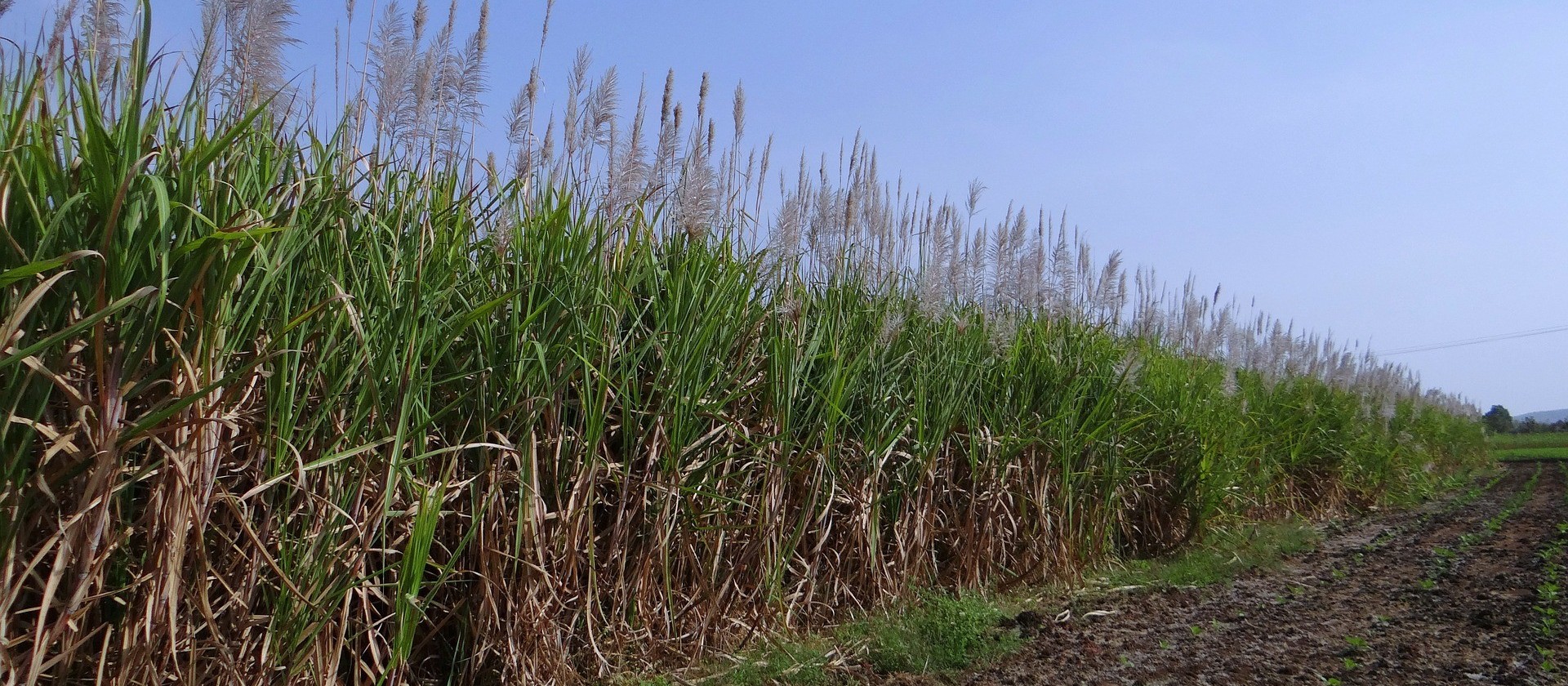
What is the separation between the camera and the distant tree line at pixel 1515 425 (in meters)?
28.7

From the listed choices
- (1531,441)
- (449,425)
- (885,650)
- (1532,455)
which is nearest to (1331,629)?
(885,650)

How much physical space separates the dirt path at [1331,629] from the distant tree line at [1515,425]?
29715 mm

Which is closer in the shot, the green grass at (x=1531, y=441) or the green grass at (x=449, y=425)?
the green grass at (x=449, y=425)

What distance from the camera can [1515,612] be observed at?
3.41 meters

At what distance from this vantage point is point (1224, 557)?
4.72 meters

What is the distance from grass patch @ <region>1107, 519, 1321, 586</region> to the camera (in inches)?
167

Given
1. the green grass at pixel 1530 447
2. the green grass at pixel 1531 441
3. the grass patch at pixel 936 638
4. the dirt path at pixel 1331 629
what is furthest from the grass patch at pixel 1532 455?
the grass patch at pixel 936 638

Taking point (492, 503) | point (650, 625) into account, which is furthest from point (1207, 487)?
point (492, 503)

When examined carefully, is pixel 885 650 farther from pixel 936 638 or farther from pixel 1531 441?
pixel 1531 441

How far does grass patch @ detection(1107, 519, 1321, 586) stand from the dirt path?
0.12 meters

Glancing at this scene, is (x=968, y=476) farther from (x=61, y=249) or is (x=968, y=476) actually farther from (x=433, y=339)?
(x=61, y=249)

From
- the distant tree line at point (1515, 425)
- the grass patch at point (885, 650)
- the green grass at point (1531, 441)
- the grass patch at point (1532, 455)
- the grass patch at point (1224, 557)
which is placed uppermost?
the distant tree line at point (1515, 425)

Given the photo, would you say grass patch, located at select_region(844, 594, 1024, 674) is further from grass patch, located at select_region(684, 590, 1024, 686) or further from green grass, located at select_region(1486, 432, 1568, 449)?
green grass, located at select_region(1486, 432, 1568, 449)

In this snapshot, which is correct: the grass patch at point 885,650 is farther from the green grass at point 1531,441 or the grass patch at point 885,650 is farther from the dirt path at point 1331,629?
the green grass at point 1531,441
